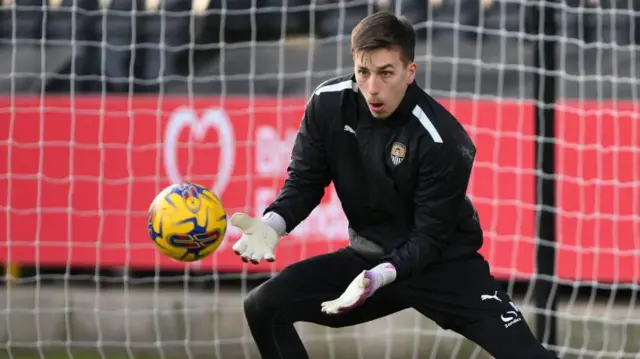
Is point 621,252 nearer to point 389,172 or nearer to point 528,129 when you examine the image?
point 528,129

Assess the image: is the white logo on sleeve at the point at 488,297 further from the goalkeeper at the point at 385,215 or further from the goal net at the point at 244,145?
the goal net at the point at 244,145

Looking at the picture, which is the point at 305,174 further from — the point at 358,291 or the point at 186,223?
the point at 358,291

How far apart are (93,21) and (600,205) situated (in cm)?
342

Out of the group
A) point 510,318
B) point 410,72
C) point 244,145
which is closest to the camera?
point 410,72

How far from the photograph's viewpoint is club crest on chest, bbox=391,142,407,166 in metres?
5.33

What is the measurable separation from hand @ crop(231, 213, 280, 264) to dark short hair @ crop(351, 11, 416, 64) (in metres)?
0.76

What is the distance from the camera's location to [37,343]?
835cm

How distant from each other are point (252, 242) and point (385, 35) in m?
0.93

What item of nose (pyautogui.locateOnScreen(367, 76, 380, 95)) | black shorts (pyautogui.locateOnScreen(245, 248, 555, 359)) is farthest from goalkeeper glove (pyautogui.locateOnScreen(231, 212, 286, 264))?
nose (pyautogui.locateOnScreen(367, 76, 380, 95))

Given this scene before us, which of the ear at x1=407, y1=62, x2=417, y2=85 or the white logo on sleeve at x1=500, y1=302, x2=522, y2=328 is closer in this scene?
the ear at x1=407, y1=62, x2=417, y2=85

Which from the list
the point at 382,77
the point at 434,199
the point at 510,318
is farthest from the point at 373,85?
the point at 510,318

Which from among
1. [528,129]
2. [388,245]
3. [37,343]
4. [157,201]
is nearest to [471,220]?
[388,245]

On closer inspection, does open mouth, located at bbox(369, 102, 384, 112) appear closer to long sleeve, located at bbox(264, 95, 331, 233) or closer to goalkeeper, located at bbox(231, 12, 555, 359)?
goalkeeper, located at bbox(231, 12, 555, 359)

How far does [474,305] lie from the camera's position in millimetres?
5477
